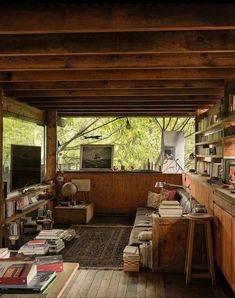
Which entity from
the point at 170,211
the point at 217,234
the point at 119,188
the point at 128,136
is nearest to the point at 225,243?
the point at 217,234

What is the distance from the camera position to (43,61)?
441 centimetres

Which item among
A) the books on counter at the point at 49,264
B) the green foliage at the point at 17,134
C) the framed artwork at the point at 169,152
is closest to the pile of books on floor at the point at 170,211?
the books on counter at the point at 49,264

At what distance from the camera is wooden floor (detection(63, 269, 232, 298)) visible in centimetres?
412

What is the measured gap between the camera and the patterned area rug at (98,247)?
534 cm

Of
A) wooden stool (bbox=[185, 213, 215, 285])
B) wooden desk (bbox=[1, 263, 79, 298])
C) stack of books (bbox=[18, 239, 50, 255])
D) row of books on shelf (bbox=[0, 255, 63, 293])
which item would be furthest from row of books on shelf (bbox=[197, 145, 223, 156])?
row of books on shelf (bbox=[0, 255, 63, 293])

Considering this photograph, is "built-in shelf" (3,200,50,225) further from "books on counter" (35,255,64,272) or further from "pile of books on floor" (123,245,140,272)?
"books on counter" (35,255,64,272)

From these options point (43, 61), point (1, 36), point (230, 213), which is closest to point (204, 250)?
point (230, 213)

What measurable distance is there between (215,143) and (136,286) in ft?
11.7

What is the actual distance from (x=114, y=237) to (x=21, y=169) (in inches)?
77.0

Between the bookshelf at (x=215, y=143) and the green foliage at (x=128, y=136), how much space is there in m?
4.94

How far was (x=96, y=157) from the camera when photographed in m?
9.66

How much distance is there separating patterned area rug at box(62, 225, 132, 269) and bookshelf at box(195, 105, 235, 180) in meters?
1.91

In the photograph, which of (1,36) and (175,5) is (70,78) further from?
(175,5)

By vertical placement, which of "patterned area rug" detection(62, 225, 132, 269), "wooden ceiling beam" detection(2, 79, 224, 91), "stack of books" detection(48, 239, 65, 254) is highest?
"wooden ceiling beam" detection(2, 79, 224, 91)
